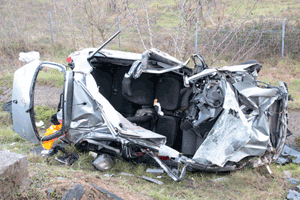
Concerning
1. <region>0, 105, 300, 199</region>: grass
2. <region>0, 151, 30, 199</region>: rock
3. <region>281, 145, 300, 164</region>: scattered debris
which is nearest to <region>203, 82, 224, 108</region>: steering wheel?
<region>0, 105, 300, 199</region>: grass

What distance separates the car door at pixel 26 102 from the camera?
397 centimetres

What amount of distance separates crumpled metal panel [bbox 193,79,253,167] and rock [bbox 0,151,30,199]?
2.15 metres

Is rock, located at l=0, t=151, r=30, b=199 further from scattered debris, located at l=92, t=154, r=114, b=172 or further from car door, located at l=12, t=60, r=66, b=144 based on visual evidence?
scattered debris, located at l=92, t=154, r=114, b=172

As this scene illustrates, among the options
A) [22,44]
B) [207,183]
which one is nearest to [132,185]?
[207,183]

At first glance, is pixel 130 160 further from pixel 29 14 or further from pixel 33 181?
pixel 29 14

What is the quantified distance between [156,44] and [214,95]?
6.15m

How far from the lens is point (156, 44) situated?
31.8ft

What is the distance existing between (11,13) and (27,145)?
9086 mm

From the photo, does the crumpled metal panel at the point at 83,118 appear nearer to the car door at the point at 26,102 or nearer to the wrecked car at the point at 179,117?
the wrecked car at the point at 179,117

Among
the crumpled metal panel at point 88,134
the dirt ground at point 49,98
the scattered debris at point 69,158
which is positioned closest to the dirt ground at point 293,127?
the dirt ground at point 49,98

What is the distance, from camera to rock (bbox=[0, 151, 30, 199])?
2422 millimetres

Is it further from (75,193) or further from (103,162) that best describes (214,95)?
(75,193)

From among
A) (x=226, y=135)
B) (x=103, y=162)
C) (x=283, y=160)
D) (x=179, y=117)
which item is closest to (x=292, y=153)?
(x=283, y=160)

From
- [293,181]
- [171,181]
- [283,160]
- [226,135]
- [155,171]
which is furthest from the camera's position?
[283,160]
